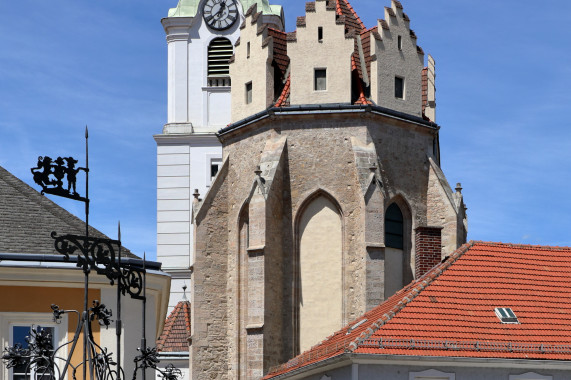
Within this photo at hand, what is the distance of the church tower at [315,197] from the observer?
39.8 metres

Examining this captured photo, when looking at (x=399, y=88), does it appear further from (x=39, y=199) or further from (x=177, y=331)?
(x=39, y=199)

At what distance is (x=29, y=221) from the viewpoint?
21469 mm

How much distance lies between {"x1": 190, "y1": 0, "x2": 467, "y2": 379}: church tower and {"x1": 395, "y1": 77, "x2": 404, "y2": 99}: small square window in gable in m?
0.05

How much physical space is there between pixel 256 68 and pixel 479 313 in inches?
649

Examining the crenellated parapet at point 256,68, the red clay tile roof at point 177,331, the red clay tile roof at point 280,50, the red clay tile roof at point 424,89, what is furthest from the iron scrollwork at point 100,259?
the red clay tile roof at point 177,331

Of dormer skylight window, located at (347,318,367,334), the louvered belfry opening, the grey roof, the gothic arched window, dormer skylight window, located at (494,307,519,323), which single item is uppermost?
the louvered belfry opening

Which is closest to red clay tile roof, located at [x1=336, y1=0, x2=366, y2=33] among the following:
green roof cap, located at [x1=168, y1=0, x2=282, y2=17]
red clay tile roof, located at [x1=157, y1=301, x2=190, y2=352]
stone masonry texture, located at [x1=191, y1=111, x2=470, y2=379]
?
stone masonry texture, located at [x1=191, y1=111, x2=470, y2=379]

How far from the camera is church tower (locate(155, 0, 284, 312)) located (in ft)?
190

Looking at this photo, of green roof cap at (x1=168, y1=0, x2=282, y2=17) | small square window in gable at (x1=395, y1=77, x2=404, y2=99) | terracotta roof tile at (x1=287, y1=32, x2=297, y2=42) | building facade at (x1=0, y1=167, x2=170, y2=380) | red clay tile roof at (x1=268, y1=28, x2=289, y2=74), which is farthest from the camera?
green roof cap at (x1=168, y1=0, x2=282, y2=17)

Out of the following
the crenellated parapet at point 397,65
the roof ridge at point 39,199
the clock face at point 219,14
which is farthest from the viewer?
the clock face at point 219,14

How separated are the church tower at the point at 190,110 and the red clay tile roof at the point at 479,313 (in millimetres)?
25501

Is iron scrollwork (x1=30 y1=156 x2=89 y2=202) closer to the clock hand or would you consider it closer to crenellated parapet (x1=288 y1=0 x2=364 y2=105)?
crenellated parapet (x1=288 y1=0 x2=364 y2=105)

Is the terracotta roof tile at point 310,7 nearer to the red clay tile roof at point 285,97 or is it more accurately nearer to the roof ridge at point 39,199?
the red clay tile roof at point 285,97

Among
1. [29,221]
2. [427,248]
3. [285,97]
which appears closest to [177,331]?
[285,97]
